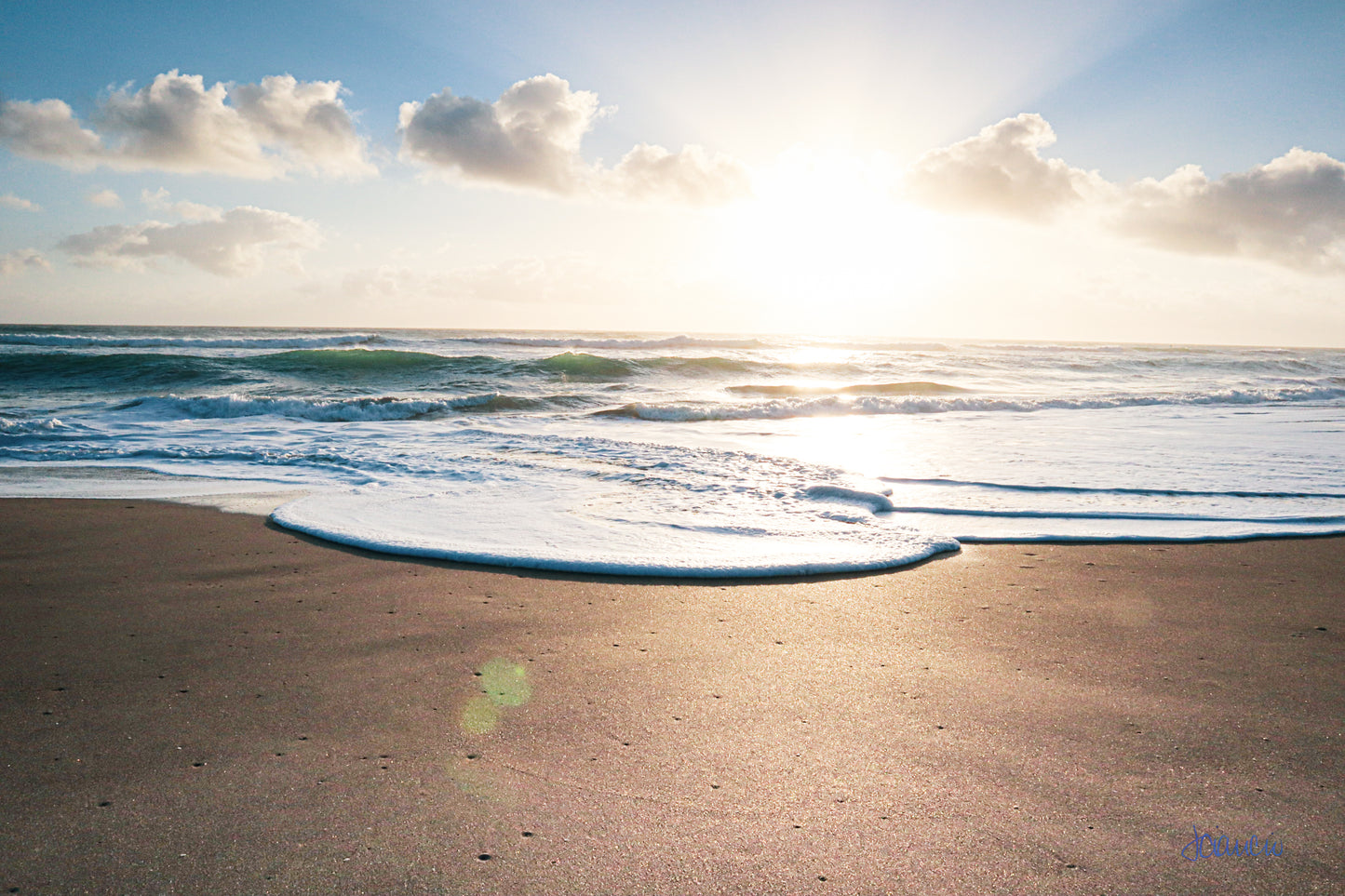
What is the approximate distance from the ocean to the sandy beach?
0.95 meters

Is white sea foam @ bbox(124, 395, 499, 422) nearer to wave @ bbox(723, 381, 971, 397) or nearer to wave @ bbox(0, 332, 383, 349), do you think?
wave @ bbox(723, 381, 971, 397)

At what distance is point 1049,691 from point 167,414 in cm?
1465

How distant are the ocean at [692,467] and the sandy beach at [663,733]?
950 mm

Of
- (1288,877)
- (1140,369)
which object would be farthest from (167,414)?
(1140,369)

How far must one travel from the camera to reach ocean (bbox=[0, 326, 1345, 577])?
5156 mm

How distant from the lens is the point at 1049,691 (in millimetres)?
2820

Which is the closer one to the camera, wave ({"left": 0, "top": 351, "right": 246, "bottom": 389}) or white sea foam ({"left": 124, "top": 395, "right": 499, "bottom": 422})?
white sea foam ({"left": 124, "top": 395, "right": 499, "bottom": 422})

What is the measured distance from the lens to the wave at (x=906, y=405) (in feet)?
46.4

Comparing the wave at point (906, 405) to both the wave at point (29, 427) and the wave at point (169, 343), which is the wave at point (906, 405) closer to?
the wave at point (29, 427)

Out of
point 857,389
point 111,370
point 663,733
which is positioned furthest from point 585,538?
point 111,370

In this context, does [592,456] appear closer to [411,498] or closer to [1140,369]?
[411,498]

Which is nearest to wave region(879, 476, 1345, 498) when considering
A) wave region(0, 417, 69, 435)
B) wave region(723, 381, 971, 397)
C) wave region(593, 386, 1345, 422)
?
wave region(593, 386, 1345, 422)

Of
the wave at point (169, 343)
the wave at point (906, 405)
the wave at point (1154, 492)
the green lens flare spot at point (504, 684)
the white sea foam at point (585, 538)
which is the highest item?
the wave at point (169, 343)

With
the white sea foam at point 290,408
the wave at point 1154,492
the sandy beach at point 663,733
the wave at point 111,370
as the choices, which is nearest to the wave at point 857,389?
the white sea foam at point 290,408
